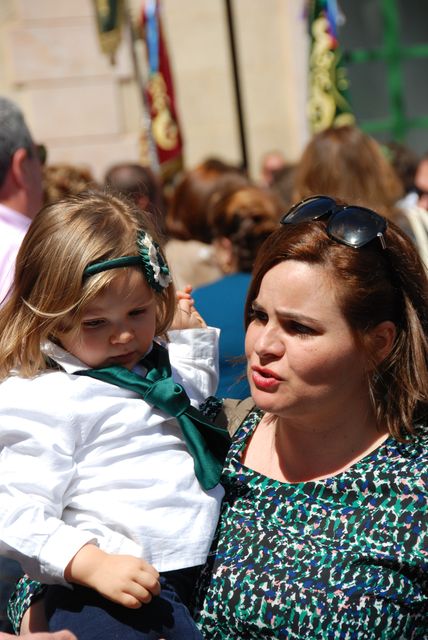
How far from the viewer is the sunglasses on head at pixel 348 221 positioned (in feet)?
8.23

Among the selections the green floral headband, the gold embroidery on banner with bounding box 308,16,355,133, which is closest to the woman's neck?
the green floral headband

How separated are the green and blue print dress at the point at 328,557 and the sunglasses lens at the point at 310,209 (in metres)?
0.59

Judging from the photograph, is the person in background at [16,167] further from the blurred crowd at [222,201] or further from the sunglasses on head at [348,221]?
the sunglasses on head at [348,221]

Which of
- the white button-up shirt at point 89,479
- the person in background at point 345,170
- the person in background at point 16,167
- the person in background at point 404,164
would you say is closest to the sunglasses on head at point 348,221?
the white button-up shirt at point 89,479

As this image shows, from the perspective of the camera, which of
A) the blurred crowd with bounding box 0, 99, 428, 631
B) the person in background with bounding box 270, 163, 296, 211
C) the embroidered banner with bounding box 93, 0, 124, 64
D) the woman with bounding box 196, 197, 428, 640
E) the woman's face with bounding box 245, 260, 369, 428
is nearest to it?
the woman with bounding box 196, 197, 428, 640

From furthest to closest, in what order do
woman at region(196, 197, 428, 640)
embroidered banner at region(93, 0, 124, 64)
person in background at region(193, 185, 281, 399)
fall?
embroidered banner at region(93, 0, 124, 64), person in background at region(193, 185, 281, 399), woman at region(196, 197, 428, 640)

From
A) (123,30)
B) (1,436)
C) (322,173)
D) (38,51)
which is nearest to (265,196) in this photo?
(322,173)

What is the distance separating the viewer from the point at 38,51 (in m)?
10.2

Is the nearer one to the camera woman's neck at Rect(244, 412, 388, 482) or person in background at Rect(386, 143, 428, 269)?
woman's neck at Rect(244, 412, 388, 482)

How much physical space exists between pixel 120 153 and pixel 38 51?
1284 mm

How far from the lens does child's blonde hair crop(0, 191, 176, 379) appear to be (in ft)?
8.14

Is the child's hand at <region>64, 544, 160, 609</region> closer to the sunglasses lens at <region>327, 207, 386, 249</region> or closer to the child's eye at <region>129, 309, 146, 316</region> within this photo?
the child's eye at <region>129, 309, 146, 316</region>

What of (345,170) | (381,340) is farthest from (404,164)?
(381,340)

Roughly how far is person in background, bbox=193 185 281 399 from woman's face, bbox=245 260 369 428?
1.70 feet
